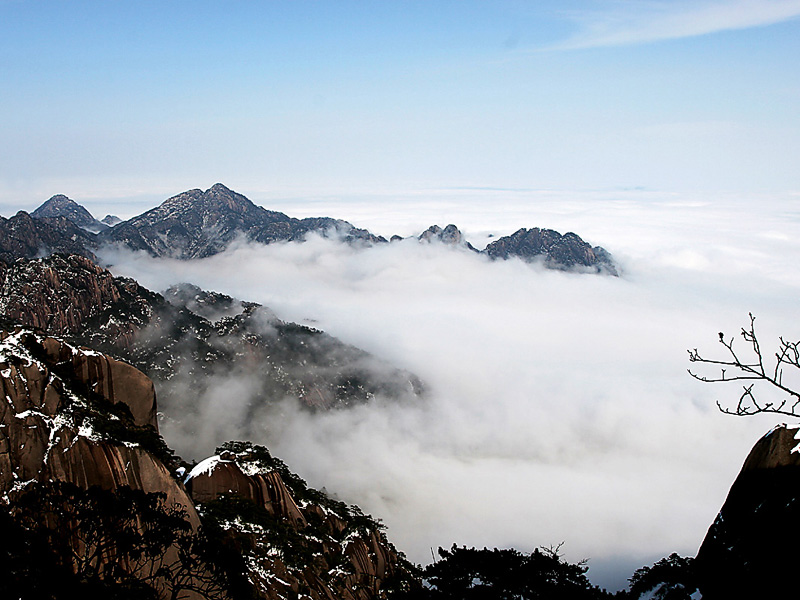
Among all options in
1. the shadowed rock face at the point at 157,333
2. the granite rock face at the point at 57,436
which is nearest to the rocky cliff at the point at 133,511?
the granite rock face at the point at 57,436

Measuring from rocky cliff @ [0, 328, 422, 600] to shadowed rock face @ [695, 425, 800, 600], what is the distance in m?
19.7

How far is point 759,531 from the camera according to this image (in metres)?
19.2

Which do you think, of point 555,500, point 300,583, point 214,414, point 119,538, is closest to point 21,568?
point 119,538

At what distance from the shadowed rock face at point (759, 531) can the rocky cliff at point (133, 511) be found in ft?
64.6

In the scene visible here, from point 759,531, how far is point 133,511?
23443 millimetres

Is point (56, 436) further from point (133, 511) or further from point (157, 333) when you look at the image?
point (157, 333)

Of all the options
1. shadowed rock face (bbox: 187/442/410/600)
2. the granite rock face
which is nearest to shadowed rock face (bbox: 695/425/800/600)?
shadowed rock face (bbox: 187/442/410/600)

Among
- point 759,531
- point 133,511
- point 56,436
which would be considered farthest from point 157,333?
point 759,531

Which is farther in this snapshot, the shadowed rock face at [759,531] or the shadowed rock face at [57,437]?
the shadowed rock face at [57,437]

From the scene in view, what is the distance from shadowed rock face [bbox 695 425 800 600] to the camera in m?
17.7

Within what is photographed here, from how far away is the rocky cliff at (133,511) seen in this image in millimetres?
15812

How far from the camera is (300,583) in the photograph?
101 feet

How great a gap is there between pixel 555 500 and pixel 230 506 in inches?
7367

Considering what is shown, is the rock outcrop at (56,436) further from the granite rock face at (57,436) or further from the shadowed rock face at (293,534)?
the shadowed rock face at (293,534)
